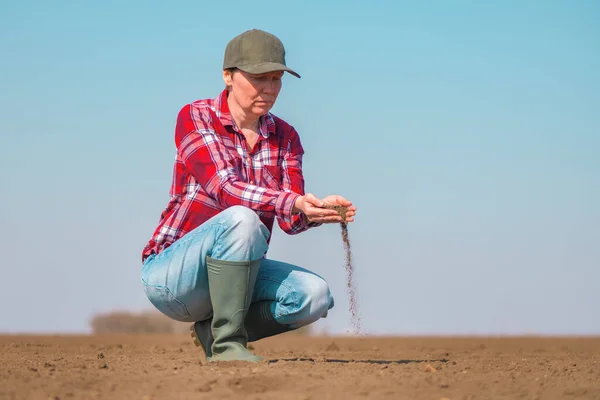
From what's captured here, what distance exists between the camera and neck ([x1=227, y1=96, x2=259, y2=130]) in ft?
15.5

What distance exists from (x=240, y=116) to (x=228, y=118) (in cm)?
7

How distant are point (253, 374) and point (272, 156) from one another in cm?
152

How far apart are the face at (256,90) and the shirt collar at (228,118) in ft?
0.33

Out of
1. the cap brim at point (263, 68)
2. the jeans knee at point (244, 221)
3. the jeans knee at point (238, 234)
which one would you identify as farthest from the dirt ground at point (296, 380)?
the cap brim at point (263, 68)

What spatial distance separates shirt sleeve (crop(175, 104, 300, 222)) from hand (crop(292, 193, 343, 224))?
0.05 metres

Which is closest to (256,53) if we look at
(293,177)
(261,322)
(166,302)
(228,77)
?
(228,77)

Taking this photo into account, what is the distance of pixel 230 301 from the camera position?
440 cm

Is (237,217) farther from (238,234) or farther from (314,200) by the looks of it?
(314,200)

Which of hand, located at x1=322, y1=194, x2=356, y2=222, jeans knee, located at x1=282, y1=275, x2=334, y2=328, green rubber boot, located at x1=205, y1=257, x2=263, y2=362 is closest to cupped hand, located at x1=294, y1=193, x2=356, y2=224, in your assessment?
hand, located at x1=322, y1=194, x2=356, y2=222

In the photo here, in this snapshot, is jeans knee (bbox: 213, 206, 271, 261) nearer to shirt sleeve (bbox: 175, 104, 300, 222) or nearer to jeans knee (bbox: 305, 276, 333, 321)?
shirt sleeve (bbox: 175, 104, 300, 222)

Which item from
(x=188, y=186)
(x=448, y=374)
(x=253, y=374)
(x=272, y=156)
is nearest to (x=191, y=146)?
(x=188, y=186)

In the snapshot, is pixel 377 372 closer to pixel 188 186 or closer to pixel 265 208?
pixel 265 208

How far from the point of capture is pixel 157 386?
3611 millimetres

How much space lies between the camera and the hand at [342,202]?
425 centimetres
